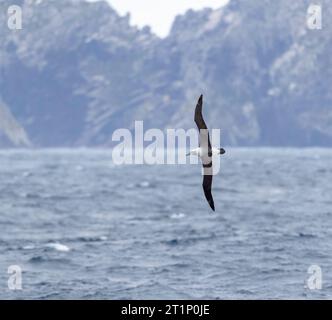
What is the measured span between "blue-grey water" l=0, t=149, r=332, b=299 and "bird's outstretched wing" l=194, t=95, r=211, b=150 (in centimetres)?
1094

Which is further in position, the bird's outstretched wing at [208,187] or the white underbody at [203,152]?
the bird's outstretched wing at [208,187]

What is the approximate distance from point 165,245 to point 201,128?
23590mm

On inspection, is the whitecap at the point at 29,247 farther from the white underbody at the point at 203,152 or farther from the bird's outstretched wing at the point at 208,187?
the white underbody at the point at 203,152

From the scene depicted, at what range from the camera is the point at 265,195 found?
72.6m

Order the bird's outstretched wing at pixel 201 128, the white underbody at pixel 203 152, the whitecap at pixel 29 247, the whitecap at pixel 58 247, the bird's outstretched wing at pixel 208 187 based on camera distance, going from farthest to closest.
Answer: the whitecap at pixel 29 247
the whitecap at pixel 58 247
the bird's outstretched wing at pixel 208 187
the white underbody at pixel 203 152
the bird's outstretched wing at pixel 201 128

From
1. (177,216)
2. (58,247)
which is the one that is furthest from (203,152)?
(177,216)

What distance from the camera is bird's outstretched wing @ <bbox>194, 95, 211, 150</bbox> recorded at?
57.3 ft

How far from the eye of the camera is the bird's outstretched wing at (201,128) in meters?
17.5

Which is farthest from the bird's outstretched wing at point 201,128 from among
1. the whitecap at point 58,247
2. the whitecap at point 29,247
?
the whitecap at point 29,247

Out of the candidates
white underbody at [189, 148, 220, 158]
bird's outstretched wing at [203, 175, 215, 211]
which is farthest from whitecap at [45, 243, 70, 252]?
white underbody at [189, 148, 220, 158]

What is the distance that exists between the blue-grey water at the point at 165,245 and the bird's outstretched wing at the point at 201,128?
431 inches

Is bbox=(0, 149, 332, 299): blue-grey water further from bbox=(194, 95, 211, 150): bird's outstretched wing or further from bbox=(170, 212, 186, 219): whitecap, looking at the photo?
bbox=(194, 95, 211, 150): bird's outstretched wing

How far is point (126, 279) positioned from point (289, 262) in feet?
24.0

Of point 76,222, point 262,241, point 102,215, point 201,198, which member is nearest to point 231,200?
point 201,198
